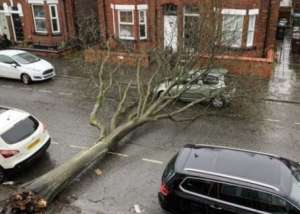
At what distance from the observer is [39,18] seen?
22.9m

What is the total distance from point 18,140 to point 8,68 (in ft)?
30.5

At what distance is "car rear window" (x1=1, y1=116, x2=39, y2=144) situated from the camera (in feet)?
30.9

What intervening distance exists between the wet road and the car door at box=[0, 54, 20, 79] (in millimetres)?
779

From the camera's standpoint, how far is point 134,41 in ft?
68.7

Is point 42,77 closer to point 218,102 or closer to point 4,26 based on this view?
point 218,102

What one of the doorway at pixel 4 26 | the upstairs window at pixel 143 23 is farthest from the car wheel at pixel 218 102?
the doorway at pixel 4 26

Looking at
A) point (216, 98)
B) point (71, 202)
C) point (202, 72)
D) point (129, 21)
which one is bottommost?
point (71, 202)

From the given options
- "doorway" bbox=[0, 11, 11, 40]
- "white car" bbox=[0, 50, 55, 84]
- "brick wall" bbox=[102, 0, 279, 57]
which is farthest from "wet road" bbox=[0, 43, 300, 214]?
"doorway" bbox=[0, 11, 11, 40]

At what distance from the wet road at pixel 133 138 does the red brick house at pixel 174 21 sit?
Answer: 276cm

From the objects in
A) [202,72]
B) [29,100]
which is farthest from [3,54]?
[202,72]

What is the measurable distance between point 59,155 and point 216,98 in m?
6.60

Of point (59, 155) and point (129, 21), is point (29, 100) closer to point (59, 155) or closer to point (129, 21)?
point (59, 155)

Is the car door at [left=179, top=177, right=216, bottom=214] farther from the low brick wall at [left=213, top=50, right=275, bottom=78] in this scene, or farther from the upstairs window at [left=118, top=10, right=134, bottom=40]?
the upstairs window at [left=118, top=10, right=134, bottom=40]

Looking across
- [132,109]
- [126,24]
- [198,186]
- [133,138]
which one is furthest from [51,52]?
[198,186]
